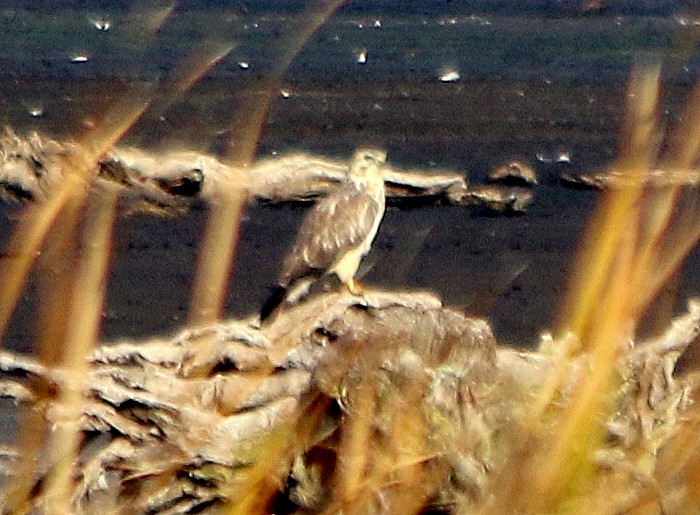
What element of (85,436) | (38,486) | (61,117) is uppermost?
(61,117)

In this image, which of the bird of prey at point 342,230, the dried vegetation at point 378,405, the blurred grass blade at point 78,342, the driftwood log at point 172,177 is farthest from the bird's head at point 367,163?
the blurred grass blade at point 78,342

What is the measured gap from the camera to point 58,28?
4.31 m

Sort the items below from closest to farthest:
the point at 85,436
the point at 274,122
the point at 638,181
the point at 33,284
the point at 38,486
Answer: the point at 638,181 → the point at 38,486 → the point at 85,436 → the point at 33,284 → the point at 274,122

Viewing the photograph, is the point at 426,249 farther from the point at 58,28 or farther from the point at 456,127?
the point at 58,28

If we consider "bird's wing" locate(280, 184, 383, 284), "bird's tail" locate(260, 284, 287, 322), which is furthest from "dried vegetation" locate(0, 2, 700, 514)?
"bird's wing" locate(280, 184, 383, 284)

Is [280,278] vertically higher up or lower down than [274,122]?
lower down

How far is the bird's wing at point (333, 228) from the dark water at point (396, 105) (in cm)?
7

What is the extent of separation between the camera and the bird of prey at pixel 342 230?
4.40 m

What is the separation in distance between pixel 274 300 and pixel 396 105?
28.0 inches

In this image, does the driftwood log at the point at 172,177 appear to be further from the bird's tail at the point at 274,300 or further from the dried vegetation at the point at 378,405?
the dried vegetation at the point at 378,405

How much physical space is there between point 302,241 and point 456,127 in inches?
23.6

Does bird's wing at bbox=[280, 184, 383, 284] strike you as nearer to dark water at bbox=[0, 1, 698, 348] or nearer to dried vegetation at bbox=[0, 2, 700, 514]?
dark water at bbox=[0, 1, 698, 348]

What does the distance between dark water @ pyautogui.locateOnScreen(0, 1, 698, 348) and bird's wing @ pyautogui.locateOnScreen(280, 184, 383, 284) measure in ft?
0.22

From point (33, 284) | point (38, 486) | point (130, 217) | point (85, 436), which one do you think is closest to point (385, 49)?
point (130, 217)
